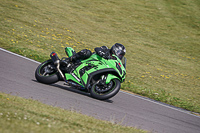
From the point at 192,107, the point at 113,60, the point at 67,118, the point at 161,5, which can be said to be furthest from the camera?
the point at 161,5

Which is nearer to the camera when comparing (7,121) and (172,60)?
(7,121)

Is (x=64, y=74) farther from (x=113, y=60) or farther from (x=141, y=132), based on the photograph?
(x=141, y=132)

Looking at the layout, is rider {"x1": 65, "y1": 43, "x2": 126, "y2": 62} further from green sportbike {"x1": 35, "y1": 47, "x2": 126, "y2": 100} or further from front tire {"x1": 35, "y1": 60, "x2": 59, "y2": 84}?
front tire {"x1": 35, "y1": 60, "x2": 59, "y2": 84}

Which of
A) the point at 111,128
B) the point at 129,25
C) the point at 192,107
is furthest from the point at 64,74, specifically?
the point at 129,25

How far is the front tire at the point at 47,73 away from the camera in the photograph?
759 centimetres

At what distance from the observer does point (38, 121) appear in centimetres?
393

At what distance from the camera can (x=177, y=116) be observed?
25.7 feet

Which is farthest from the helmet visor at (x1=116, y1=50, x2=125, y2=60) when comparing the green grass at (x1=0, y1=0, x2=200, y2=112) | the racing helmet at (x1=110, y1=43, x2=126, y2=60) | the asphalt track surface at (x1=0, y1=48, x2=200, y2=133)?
the green grass at (x1=0, y1=0, x2=200, y2=112)

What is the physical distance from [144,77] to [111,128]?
850 centimetres

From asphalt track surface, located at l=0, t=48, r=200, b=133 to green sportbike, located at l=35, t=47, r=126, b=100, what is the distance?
272 mm

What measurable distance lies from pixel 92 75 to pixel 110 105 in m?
1.00

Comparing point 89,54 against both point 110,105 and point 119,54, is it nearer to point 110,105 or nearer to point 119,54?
point 119,54

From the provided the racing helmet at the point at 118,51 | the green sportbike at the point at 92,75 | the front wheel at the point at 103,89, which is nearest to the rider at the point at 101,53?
the racing helmet at the point at 118,51

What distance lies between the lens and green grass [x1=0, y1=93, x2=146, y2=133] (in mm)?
3467
